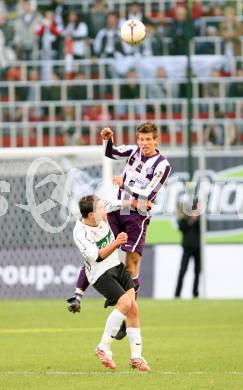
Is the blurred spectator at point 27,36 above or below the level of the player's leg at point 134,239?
above

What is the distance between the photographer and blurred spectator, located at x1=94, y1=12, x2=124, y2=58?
92.7ft

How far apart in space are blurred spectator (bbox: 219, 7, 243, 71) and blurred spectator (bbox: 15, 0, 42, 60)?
14.9 feet

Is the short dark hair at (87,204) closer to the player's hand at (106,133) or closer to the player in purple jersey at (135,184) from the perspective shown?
the player in purple jersey at (135,184)

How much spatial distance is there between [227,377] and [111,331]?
4.00 feet

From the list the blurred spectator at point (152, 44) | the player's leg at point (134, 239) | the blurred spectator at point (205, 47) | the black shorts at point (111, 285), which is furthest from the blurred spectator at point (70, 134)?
the black shorts at point (111, 285)

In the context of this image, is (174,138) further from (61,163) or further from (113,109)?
(61,163)

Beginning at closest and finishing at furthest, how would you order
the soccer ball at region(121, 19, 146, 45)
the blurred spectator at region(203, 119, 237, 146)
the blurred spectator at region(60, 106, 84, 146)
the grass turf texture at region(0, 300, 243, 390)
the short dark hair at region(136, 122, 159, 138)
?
the grass turf texture at region(0, 300, 243, 390) < the short dark hair at region(136, 122, 159, 138) < the soccer ball at region(121, 19, 146, 45) < the blurred spectator at region(203, 119, 237, 146) < the blurred spectator at region(60, 106, 84, 146)

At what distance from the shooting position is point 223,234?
2364cm

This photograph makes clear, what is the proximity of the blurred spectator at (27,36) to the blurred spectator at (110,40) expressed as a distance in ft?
5.26

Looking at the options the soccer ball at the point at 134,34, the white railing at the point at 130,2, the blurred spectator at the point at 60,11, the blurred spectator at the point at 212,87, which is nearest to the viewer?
the soccer ball at the point at 134,34

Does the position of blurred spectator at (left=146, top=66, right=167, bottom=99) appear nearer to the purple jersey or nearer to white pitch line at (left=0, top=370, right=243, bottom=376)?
the purple jersey

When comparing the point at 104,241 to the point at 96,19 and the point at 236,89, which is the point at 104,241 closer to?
the point at 236,89

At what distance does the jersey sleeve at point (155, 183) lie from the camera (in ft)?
39.0

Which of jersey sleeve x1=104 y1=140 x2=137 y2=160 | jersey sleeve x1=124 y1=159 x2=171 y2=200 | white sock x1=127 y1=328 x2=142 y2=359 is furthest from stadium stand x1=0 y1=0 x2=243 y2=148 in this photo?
white sock x1=127 y1=328 x2=142 y2=359
